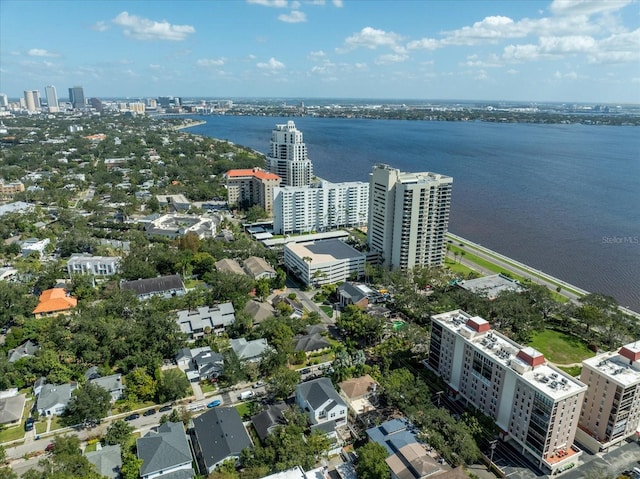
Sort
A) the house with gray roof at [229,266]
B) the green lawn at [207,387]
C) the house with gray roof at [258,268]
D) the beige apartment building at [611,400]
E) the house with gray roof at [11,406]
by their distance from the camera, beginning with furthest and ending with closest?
1. the house with gray roof at [229,266]
2. the house with gray roof at [258,268]
3. the green lawn at [207,387]
4. the house with gray roof at [11,406]
5. the beige apartment building at [611,400]

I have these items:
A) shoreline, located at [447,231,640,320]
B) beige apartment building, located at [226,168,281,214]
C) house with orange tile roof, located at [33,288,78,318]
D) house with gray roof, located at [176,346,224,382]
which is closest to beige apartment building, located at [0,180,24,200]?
beige apartment building, located at [226,168,281,214]

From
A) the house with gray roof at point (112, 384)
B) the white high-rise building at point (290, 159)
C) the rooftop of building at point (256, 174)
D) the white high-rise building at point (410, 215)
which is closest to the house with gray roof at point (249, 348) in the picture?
the house with gray roof at point (112, 384)

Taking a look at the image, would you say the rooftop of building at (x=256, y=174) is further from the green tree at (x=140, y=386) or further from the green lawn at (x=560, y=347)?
the green lawn at (x=560, y=347)

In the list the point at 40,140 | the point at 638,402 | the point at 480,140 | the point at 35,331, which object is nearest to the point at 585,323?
the point at 638,402

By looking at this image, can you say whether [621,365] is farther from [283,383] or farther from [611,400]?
[283,383]

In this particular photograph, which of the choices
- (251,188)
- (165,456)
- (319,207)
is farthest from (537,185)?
(165,456)

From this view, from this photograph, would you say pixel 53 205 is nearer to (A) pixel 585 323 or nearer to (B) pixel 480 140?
(A) pixel 585 323
